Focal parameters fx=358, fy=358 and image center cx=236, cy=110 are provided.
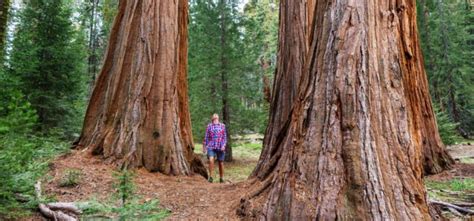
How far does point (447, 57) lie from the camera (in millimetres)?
22688

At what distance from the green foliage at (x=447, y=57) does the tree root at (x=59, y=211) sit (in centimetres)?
2320

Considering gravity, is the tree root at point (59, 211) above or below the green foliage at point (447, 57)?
below

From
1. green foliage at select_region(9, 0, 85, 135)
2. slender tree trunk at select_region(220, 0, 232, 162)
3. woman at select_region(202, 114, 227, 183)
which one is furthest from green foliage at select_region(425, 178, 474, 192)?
green foliage at select_region(9, 0, 85, 135)

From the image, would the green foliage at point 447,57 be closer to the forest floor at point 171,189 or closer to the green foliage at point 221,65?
the green foliage at point 221,65

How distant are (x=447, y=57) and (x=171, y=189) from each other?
22.6 meters

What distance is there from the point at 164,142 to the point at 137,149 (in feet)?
1.79

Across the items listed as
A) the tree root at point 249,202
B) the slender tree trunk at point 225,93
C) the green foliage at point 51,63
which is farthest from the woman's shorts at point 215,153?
the slender tree trunk at point 225,93

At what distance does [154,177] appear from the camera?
21.8 feet

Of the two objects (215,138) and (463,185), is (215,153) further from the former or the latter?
(463,185)

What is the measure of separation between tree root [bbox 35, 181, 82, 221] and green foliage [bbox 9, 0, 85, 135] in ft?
25.9

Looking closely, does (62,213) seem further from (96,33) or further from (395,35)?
(96,33)

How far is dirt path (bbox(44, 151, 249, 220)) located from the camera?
4.56 m

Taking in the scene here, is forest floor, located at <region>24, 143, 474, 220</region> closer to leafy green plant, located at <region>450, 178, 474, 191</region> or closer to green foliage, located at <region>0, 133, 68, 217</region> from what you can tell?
leafy green plant, located at <region>450, 178, 474, 191</region>

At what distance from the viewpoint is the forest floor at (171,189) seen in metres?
4.58
